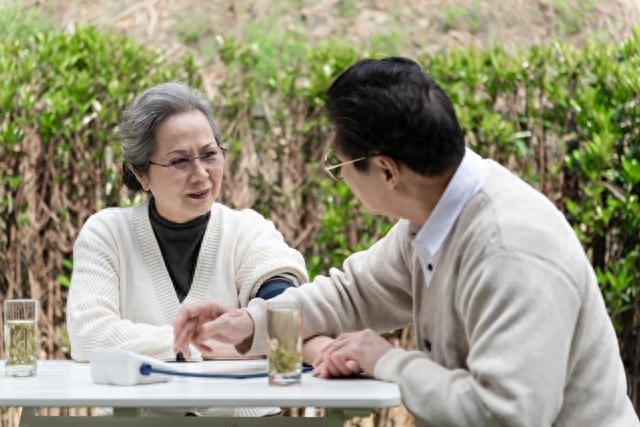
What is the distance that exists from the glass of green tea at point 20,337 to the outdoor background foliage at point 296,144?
7.29 feet

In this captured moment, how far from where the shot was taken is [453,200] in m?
2.40

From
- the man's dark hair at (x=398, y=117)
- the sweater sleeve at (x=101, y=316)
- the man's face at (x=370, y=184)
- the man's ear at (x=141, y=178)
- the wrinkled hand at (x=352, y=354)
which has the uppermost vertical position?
the man's dark hair at (x=398, y=117)

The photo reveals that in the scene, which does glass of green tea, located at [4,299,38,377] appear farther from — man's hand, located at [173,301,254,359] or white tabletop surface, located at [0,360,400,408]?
man's hand, located at [173,301,254,359]

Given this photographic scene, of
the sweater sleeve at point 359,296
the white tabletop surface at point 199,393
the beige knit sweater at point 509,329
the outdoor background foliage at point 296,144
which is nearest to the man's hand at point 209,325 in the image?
the sweater sleeve at point 359,296

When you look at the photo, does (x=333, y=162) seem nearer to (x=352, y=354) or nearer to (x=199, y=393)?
(x=352, y=354)

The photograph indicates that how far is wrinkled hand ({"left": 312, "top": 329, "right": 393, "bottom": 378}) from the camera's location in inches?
96.4

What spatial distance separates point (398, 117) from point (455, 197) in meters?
0.21

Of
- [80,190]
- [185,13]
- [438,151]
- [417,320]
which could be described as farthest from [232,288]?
[185,13]

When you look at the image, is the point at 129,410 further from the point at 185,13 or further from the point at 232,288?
the point at 185,13

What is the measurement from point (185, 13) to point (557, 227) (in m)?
7.02

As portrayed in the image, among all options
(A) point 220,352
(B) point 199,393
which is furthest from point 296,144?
(B) point 199,393

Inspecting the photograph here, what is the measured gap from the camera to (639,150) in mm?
A: 4754

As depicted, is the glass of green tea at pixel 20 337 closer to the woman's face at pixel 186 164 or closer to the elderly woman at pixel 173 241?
the elderly woman at pixel 173 241

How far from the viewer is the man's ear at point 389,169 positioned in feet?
7.82
